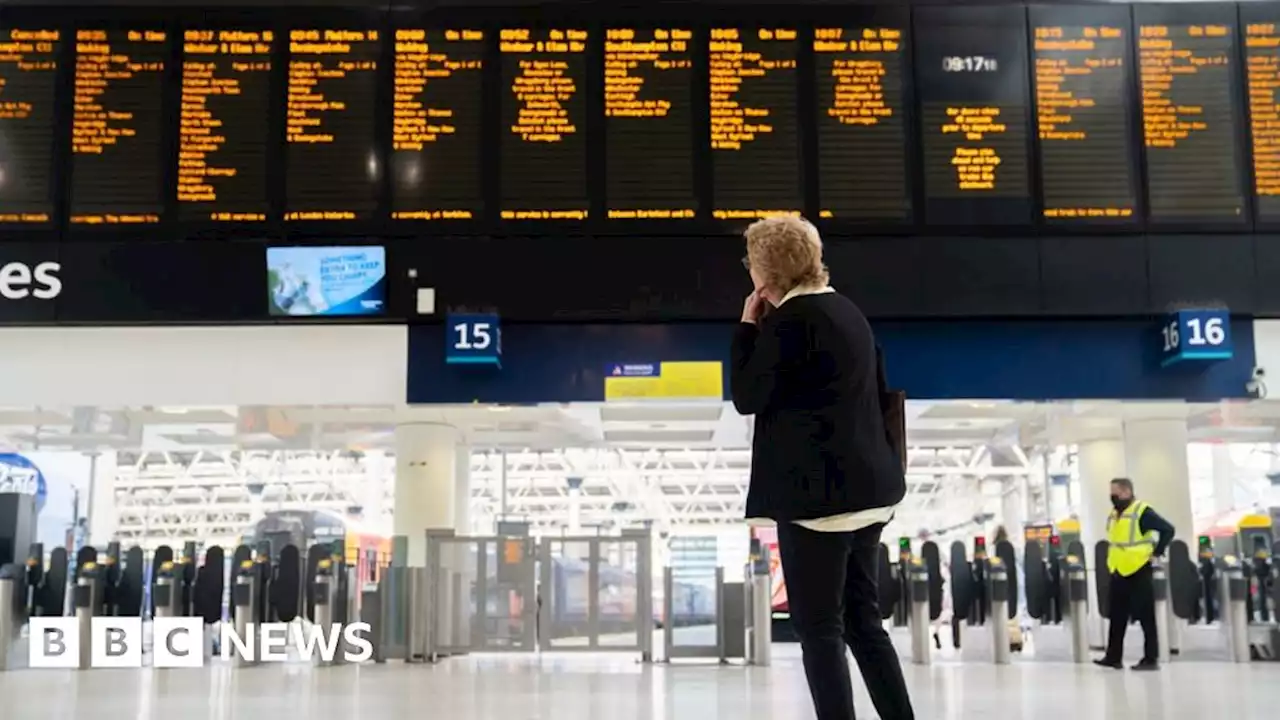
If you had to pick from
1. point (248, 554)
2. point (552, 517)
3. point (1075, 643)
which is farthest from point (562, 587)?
point (552, 517)

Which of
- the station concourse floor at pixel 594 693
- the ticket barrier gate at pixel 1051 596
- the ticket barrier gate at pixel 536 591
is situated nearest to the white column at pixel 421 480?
the ticket barrier gate at pixel 536 591

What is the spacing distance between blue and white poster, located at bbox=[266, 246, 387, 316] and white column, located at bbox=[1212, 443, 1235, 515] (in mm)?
20097

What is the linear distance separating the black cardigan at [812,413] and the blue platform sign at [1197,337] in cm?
515

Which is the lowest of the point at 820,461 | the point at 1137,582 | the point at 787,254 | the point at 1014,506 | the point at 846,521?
the point at 1137,582

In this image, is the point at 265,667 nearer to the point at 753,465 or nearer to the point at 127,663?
the point at 127,663

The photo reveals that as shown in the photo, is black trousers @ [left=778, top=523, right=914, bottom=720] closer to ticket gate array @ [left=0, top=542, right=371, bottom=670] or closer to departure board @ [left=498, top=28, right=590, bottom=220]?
departure board @ [left=498, top=28, right=590, bottom=220]

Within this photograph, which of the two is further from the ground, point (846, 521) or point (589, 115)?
point (589, 115)

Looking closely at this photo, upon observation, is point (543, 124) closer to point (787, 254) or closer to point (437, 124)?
point (437, 124)

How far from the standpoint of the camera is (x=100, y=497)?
1981 centimetres

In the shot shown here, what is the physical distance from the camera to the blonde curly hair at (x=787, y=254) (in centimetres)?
285

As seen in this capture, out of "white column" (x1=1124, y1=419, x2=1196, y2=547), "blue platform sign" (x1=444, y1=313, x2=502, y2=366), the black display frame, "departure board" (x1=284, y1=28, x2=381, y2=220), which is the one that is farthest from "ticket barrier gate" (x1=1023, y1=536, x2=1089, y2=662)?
"departure board" (x1=284, y1=28, x2=381, y2=220)

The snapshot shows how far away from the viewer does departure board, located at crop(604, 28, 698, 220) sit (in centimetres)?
739

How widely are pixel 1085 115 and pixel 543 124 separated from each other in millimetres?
3436

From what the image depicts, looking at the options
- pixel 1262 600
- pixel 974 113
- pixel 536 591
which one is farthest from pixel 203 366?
pixel 1262 600
